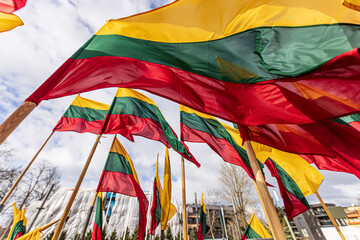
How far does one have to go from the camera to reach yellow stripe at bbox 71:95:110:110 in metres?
7.14

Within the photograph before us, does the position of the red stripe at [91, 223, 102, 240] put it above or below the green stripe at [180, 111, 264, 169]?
below

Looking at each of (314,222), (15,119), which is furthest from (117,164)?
(314,222)

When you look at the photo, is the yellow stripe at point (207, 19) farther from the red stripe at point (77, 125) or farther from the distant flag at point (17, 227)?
the distant flag at point (17, 227)

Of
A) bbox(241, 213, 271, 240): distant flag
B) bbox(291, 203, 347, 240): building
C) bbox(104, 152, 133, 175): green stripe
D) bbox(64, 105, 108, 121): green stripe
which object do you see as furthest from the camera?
bbox(291, 203, 347, 240): building

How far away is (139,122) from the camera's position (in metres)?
5.99

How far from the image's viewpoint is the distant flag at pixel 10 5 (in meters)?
2.12

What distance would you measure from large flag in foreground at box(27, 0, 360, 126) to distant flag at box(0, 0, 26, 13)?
32.4 inches

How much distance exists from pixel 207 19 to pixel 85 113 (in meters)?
6.20

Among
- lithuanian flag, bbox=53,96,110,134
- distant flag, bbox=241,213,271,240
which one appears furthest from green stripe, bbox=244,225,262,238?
lithuanian flag, bbox=53,96,110,134

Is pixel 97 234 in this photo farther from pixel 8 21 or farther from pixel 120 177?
pixel 8 21

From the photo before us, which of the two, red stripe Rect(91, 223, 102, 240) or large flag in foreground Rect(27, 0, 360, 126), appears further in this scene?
red stripe Rect(91, 223, 102, 240)

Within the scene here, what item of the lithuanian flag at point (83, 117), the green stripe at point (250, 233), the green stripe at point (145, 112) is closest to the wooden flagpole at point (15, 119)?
the green stripe at point (145, 112)

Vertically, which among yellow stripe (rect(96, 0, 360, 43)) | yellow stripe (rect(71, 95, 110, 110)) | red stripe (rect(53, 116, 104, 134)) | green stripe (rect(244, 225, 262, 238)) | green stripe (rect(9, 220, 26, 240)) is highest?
yellow stripe (rect(71, 95, 110, 110))

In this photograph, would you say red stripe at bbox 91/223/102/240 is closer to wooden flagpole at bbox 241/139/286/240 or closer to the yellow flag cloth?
the yellow flag cloth
